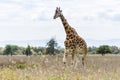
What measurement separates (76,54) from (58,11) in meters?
1.54

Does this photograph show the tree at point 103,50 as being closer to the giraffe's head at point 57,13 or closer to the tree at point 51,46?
the tree at point 51,46

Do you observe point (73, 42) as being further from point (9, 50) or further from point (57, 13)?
point (9, 50)

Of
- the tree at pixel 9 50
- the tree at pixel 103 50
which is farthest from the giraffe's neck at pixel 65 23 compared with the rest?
the tree at pixel 103 50

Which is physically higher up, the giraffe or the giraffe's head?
the giraffe's head

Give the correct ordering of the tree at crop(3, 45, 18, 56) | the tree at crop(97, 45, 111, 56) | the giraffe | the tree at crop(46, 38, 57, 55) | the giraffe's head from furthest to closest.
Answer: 1. the tree at crop(97, 45, 111, 56)
2. the tree at crop(3, 45, 18, 56)
3. the tree at crop(46, 38, 57, 55)
4. the giraffe
5. the giraffe's head

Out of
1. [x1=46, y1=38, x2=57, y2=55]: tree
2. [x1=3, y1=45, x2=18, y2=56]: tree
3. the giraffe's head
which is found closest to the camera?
the giraffe's head

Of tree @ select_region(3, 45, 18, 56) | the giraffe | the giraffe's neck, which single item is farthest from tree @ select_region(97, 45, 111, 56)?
the giraffe

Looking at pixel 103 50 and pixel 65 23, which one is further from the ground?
pixel 103 50

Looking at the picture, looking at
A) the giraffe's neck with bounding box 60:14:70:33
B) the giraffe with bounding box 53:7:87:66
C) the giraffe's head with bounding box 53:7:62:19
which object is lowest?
the giraffe with bounding box 53:7:87:66

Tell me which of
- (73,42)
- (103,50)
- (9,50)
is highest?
(9,50)

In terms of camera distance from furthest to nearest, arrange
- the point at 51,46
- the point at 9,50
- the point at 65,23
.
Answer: the point at 9,50
the point at 51,46
the point at 65,23

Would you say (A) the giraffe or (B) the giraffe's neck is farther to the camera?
(B) the giraffe's neck

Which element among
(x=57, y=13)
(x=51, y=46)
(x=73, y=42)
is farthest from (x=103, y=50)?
(x=57, y=13)

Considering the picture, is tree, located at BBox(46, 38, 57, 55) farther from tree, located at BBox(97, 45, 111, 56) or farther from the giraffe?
tree, located at BBox(97, 45, 111, 56)
